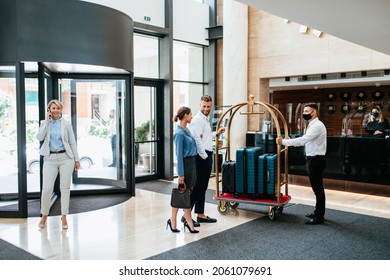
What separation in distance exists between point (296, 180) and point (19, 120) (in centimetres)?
593

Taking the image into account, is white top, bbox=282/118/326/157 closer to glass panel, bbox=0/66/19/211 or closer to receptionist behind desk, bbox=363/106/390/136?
receptionist behind desk, bbox=363/106/390/136

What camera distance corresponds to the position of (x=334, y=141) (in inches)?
327

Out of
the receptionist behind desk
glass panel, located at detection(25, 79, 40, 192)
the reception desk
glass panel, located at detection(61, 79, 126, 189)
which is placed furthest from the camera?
the receptionist behind desk

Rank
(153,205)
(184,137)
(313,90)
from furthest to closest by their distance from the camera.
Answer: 1. (313,90)
2. (153,205)
3. (184,137)

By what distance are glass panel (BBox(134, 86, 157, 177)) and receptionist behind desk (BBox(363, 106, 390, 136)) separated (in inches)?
182

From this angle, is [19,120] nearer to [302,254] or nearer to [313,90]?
[302,254]

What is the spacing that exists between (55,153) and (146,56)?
177 inches

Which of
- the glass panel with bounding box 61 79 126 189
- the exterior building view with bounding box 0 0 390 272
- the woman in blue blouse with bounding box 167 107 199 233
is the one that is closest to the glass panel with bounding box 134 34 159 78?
the exterior building view with bounding box 0 0 390 272

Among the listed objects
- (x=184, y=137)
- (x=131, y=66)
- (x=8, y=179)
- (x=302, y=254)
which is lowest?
(x=302, y=254)

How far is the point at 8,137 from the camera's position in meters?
6.39

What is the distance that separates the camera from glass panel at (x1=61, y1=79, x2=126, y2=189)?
798cm

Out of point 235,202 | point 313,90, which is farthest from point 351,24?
point 313,90

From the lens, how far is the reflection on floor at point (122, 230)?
468cm

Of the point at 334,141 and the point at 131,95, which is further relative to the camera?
the point at 334,141
